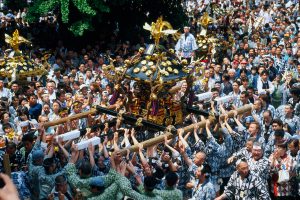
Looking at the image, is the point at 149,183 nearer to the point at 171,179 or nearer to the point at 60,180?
the point at 171,179

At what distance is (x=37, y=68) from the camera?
55.8ft

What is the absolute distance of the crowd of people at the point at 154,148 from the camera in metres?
9.74

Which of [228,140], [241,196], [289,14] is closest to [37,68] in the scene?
[228,140]

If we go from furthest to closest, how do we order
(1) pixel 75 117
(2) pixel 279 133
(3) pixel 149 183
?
(1) pixel 75 117, (2) pixel 279 133, (3) pixel 149 183

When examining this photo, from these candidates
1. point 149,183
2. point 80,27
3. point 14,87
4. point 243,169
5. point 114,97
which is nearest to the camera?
point 149,183

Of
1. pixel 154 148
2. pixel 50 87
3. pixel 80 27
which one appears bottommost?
pixel 50 87

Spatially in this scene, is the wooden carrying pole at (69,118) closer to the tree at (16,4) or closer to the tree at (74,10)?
the tree at (74,10)

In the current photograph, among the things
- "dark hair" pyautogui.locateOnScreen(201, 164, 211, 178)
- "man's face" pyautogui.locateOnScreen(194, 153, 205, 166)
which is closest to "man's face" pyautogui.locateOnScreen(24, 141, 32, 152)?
"man's face" pyautogui.locateOnScreen(194, 153, 205, 166)

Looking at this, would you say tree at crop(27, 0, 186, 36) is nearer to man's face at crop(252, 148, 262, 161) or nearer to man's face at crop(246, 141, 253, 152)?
man's face at crop(246, 141, 253, 152)

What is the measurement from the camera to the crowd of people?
9.74m

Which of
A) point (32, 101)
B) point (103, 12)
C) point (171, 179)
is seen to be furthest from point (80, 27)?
point (171, 179)

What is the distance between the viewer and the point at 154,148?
38.3ft

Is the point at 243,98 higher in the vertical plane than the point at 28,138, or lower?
lower

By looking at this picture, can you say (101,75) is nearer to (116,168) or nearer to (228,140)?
(228,140)
